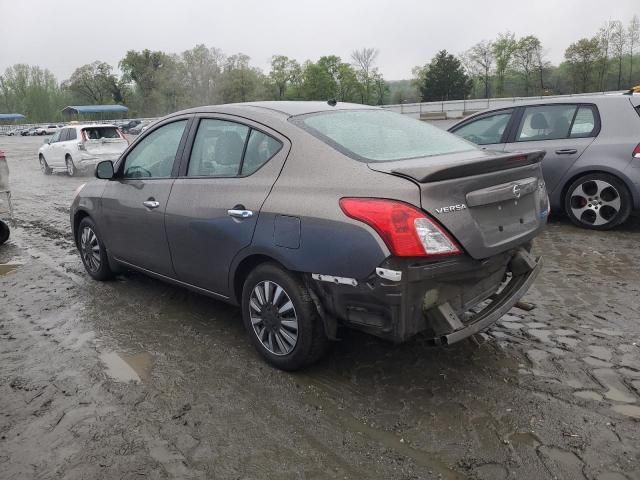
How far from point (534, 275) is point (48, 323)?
3812 mm

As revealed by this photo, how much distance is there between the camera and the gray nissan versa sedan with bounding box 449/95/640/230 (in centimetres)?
645

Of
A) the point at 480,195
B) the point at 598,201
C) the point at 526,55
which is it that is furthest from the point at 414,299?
the point at 526,55

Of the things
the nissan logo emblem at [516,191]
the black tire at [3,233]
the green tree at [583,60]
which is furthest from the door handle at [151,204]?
the green tree at [583,60]

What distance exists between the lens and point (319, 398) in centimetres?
322

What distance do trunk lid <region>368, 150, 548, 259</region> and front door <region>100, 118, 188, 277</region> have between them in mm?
1928

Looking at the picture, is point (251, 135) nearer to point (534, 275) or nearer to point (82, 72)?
point (534, 275)

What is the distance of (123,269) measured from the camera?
17.4 feet

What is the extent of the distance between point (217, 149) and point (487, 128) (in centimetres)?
490

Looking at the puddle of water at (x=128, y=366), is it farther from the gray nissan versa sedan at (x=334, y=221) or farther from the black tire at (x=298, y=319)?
the black tire at (x=298, y=319)

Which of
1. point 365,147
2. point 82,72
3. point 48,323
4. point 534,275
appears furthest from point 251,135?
point 82,72

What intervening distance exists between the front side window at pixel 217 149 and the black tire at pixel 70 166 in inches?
592

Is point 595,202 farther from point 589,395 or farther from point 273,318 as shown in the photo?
point 273,318

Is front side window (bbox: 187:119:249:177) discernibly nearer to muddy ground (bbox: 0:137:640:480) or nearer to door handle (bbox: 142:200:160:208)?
door handle (bbox: 142:200:160:208)

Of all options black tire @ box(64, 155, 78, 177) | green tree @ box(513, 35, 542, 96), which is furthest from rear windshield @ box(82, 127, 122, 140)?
green tree @ box(513, 35, 542, 96)
